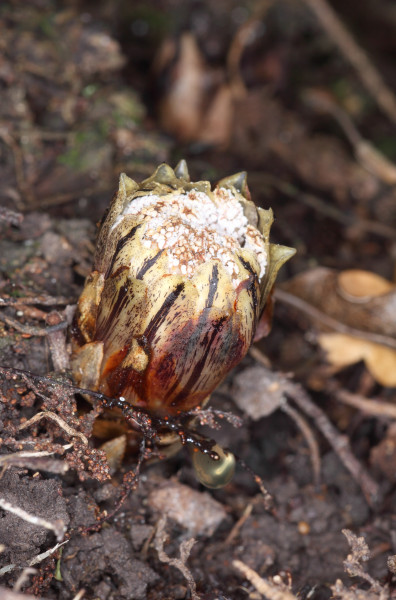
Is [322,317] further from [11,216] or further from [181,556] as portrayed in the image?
[11,216]

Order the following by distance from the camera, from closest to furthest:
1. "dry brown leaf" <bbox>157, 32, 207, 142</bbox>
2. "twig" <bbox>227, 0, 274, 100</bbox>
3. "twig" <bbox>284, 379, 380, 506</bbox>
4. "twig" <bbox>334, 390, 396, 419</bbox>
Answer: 1. "twig" <bbox>284, 379, 380, 506</bbox>
2. "twig" <bbox>334, 390, 396, 419</bbox>
3. "dry brown leaf" <bbox>157, 32, 207, 142</bbox>
4. "twig" <bbox>227, 0, 274, 100</bbox>

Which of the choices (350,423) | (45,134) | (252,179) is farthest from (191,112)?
(350,423)

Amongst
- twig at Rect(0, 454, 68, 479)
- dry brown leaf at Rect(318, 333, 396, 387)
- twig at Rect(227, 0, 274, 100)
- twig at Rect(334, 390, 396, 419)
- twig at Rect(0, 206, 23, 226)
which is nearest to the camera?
twig at Rect(0, 454, 68, 479)

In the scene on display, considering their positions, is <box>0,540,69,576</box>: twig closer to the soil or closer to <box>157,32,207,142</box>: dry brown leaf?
the soil

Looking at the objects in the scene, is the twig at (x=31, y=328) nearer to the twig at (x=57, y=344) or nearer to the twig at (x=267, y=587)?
the twig at (x=57, y=344)

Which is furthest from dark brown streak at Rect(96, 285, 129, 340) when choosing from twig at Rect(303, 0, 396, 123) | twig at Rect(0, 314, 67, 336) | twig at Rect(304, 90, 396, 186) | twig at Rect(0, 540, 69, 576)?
twig at Rect(303, 0, 396, 123)

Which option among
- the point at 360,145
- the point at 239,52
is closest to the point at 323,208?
the point at 360,145
